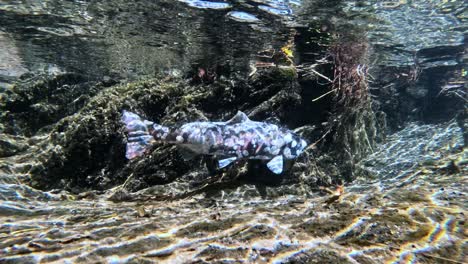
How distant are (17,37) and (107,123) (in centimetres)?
909

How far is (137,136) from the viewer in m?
6.32

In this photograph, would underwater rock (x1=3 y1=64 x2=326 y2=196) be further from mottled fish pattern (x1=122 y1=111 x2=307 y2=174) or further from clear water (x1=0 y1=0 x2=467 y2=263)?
mottled fish pattern (x1=122 y1=111 x2=307 y2=174)

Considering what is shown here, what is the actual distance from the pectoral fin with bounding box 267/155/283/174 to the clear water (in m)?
0.66

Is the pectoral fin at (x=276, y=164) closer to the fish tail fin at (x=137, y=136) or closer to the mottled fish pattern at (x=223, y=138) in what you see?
the mottled fish pattern at (x=223, y=138)

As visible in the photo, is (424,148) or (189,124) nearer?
(189,124)

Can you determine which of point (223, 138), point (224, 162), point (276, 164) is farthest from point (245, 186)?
point (223, 138)

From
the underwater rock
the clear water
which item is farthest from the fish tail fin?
the underwater rock

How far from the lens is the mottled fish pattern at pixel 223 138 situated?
20.6 feet

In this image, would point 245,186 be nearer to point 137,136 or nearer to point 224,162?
point 224,162

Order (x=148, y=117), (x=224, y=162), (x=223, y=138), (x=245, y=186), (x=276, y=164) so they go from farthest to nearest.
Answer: (x=148, y=117) → (x=245, y=186) → (x=276, y=164) → (x=223, y=138) → (x=224, y=162)

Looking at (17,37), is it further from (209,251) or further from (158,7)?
(209,251)

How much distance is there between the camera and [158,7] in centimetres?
946

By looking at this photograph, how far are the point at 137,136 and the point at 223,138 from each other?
1806mm

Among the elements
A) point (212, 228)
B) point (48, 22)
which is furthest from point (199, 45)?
point (212, 228)
